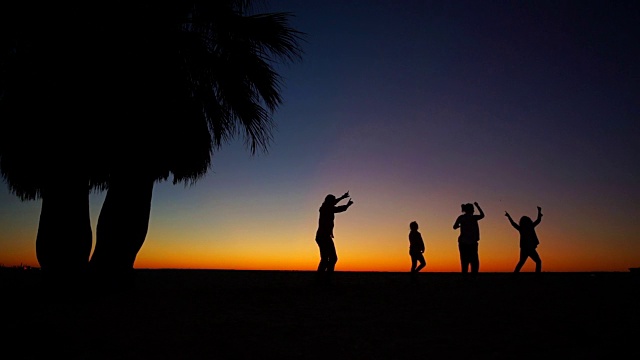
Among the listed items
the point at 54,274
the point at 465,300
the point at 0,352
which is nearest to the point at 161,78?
the point at 54,274

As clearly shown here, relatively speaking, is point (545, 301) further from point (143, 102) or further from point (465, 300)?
point (143, 102)

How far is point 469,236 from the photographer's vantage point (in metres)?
11.6

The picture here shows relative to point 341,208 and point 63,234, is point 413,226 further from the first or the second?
point 63,234

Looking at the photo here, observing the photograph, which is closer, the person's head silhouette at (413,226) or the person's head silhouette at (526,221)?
the person's head silhouette at (526,221)

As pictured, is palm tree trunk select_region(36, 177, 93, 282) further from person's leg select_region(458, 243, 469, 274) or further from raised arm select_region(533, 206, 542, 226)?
raised arm select_region(533, 206, 542, 226)

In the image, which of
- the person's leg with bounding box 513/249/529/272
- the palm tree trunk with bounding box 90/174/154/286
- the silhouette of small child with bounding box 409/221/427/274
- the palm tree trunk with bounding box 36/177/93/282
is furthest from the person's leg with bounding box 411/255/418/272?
the palm tree trunk with bounding box 36/177/93/282

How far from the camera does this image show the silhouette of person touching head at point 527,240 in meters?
11.9

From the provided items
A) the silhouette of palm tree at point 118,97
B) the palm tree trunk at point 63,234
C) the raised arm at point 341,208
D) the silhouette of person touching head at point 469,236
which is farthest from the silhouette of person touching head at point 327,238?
the palm tree trunk at point 63,234

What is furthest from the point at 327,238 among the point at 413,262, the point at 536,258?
the point at 536,258

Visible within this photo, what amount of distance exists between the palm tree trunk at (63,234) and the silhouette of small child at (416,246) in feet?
24.9

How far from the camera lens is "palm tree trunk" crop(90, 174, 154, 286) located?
8641mm

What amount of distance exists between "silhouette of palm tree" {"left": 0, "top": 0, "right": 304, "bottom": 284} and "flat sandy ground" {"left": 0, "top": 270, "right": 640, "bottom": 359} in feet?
4.24

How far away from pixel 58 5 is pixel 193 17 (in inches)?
96.2

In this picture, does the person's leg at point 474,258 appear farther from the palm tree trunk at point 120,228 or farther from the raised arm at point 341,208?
the palm tree trunk at point 120,228
